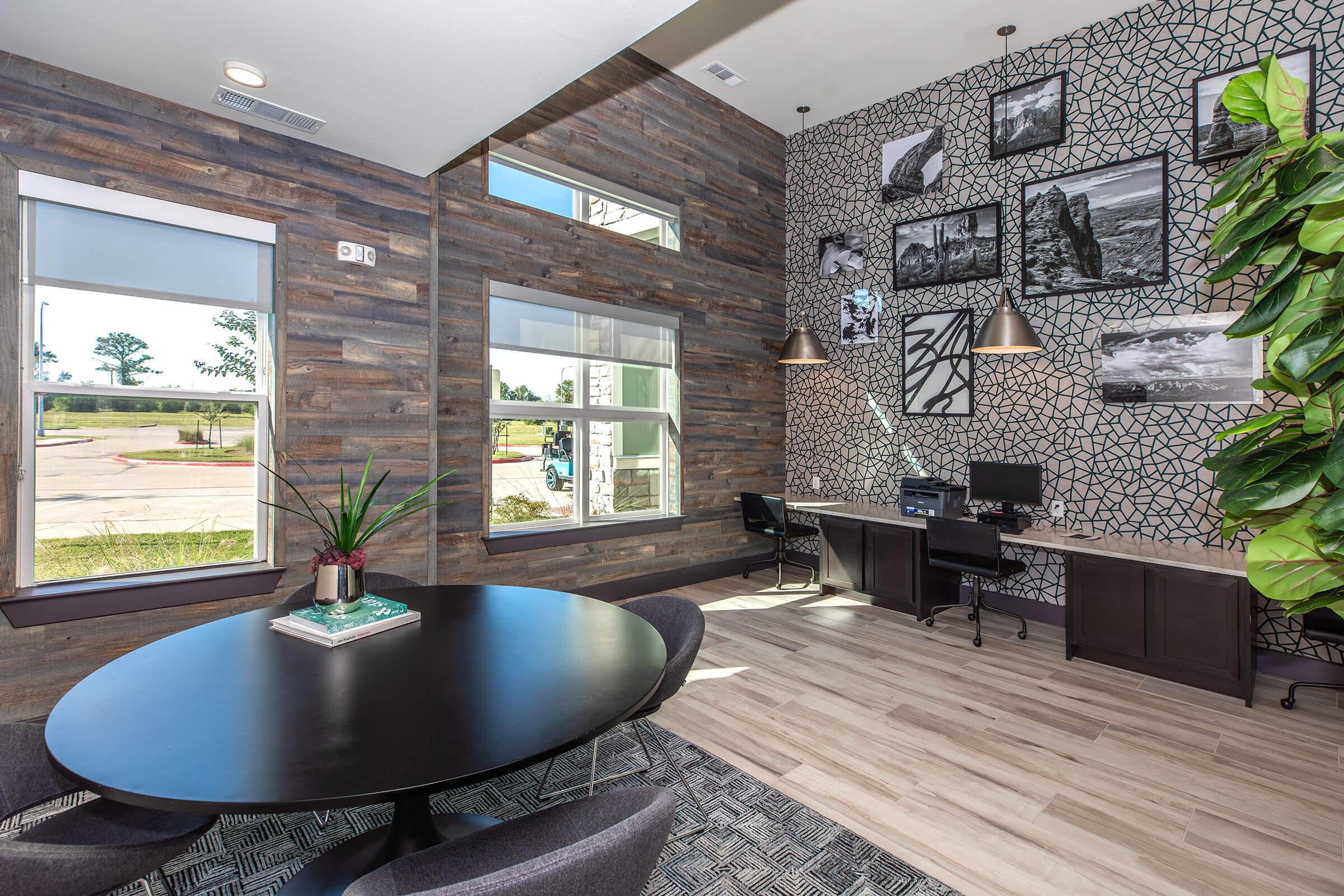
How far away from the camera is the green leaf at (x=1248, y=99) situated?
6.64ft

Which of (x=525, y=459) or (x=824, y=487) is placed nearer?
(x=525, y=459)

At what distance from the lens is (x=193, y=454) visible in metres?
3.17

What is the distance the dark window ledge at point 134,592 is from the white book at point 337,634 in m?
1.38

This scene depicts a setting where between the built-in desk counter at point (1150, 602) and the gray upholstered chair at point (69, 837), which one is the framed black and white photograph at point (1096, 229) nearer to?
the built-in desk counter at point (1150, 602)

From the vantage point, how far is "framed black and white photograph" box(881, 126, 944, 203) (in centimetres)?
541

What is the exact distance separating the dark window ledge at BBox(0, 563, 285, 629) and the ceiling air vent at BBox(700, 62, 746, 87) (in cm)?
513

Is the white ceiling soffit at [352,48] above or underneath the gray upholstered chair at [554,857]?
above

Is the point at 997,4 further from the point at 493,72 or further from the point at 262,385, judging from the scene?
the point at 262,385

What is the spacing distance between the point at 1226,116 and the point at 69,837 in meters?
6.39

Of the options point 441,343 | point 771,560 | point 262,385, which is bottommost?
point 771,560

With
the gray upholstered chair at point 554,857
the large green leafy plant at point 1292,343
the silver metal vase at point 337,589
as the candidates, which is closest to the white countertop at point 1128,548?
the large green leafy plant at point 1292,343

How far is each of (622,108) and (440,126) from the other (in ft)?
8.15

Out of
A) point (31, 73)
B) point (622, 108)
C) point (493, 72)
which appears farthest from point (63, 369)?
point (622, 108)

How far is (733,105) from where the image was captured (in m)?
6.07
